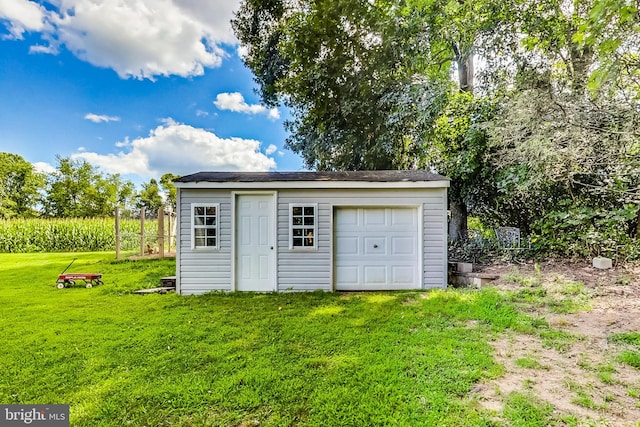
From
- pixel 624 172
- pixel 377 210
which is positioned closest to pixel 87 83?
pixel 377 210

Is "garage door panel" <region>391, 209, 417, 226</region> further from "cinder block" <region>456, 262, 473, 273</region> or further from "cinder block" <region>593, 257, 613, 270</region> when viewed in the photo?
"cinder block" <region>593, 257, 613, 270</region>

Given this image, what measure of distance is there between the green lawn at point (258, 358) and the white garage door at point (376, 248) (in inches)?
24.5

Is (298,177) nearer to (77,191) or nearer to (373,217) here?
(373,217)

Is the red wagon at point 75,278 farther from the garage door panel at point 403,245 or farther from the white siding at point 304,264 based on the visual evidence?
the garage door panel at point 403,245

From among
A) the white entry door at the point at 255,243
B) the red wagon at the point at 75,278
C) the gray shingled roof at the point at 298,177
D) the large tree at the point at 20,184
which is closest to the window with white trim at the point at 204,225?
the white entry door at the point at 255,243

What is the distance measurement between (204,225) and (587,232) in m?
8.72

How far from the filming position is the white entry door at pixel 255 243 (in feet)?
21.0

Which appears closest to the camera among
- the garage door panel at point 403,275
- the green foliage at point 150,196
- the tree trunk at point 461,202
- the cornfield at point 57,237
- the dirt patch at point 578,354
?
the dirt patch at point 578,354

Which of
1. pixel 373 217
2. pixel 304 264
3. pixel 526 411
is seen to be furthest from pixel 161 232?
pixel 526 411

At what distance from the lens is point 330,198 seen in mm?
6465

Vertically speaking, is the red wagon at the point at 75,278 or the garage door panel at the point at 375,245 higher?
the garage door panel at the point at 375,245

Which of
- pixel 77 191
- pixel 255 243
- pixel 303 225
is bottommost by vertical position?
pixel 255 243

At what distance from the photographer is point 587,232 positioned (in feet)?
22.6

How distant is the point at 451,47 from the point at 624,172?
245 inches
